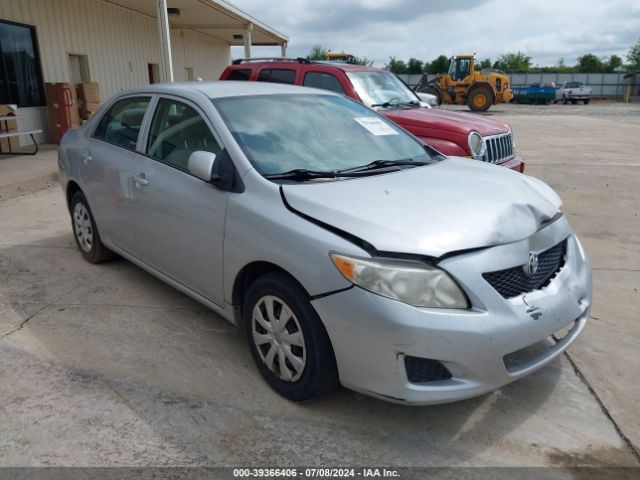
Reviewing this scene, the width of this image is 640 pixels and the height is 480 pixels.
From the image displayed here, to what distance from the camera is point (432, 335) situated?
2195mm

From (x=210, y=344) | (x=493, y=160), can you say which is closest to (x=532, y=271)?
(x=210, y=344)

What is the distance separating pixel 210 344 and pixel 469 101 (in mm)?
27667

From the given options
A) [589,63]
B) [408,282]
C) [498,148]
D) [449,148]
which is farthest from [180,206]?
[589,63]

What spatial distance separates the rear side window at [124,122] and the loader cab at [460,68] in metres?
27.1

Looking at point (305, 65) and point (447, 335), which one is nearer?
point (447, 335)

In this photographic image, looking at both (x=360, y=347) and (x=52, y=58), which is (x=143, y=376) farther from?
(x=52, y=58)

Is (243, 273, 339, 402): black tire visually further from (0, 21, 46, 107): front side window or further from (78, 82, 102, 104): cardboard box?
(78, 82, 102, 104): cardboard box

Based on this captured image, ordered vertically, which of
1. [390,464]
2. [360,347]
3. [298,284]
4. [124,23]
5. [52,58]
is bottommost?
[390,464]

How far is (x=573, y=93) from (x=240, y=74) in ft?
136

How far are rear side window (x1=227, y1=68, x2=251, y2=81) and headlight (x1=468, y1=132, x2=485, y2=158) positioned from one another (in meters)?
3.76

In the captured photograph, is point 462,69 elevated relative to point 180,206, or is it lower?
elevated

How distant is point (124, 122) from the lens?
4172 millimetres

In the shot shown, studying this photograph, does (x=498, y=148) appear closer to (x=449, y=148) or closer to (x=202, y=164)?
(x=449, y=148)

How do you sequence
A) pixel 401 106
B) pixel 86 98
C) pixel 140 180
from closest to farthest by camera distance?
pixel 140 180 < pixel 401 106 < pixel 86 98
